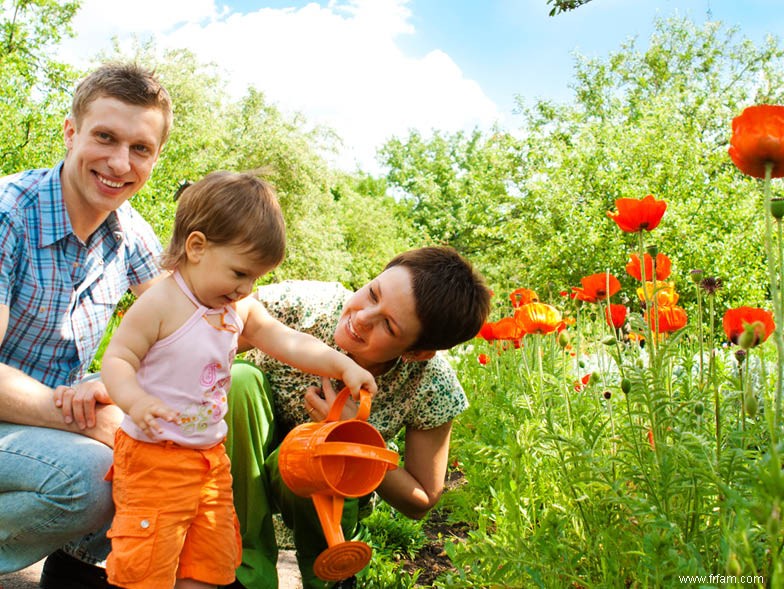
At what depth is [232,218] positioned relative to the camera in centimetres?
159

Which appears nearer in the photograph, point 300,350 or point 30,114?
point 300,350

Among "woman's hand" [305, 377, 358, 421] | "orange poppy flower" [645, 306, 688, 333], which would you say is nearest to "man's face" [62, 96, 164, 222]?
"woman's hand" [305, 377, 358, 421]

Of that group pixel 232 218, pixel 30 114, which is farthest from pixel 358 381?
pixel 30 114

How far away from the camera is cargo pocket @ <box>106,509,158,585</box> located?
1529 mm

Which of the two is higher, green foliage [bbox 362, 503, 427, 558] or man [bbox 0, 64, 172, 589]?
man [bbox 0, 64, 172, 589]

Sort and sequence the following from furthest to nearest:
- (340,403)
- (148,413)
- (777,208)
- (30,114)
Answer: (30,114) < (340,403) < (148,413) < (777,208)

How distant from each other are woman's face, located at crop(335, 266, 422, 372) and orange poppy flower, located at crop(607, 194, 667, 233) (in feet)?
1.86

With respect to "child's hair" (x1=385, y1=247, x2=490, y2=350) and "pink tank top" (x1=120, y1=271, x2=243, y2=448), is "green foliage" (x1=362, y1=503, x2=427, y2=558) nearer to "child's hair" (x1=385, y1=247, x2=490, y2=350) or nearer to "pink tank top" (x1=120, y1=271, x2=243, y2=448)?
"child's hair" (x1=385, y1=247, x2=490, y2=350)

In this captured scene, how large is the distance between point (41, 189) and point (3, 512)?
2.73ft

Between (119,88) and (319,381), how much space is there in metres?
0.99

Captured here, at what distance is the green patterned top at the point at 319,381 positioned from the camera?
6.99 ft

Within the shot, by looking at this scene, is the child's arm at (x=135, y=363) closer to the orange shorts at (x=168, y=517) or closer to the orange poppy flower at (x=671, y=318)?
the orange shorts at (x=168, y=517)

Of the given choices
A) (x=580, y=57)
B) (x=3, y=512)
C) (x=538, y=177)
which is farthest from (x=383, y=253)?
(x=3, y=512)

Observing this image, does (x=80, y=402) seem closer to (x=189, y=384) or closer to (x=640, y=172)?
(x=189, y=384)
